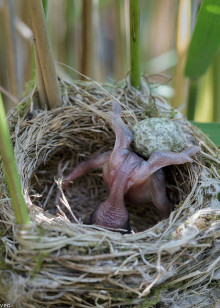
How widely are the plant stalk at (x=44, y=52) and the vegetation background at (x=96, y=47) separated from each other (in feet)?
0.28

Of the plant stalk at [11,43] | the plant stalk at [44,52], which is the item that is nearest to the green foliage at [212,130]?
the plant stalk at [44,52]

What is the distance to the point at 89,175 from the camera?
4.59ft

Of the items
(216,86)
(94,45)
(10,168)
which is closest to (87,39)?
(94,45)

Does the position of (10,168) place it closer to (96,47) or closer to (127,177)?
(127,177)

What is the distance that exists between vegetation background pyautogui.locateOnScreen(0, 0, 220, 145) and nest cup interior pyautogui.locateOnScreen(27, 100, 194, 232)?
0.16 metres

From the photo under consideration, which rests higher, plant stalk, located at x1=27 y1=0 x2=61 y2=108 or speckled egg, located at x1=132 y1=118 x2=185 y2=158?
plant stalk, located at x1=27 y1=0 x2=61 y2=108

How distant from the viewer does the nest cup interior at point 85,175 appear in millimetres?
1230

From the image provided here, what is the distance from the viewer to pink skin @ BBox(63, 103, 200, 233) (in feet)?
3.61

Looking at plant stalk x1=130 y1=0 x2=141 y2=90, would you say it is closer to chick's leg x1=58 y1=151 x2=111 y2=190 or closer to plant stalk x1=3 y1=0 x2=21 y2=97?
chick's leg x1=58 y1=151 x2=111 y2=190

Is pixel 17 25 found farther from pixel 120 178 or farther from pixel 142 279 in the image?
pixel 142 279

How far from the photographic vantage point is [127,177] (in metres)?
1.14

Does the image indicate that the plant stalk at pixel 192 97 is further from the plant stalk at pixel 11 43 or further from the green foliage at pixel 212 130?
the plant stalk at pixel 11 43

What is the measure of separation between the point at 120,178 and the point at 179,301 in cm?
37

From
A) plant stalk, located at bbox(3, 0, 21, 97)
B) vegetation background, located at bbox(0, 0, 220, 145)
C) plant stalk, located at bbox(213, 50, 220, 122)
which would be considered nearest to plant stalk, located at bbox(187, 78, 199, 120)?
vegetation background, located at bbox(0, 0, 220, 145)
